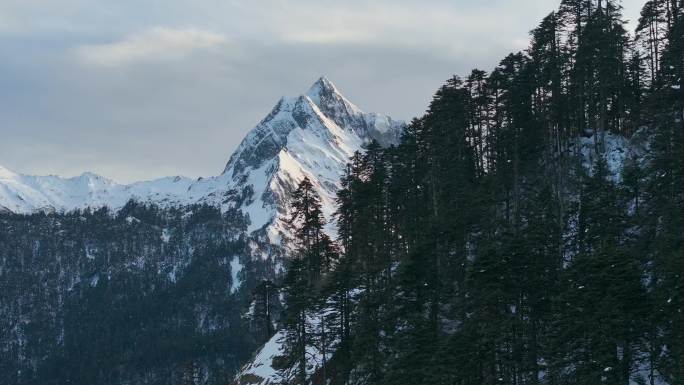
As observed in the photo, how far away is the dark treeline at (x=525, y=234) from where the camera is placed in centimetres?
4019

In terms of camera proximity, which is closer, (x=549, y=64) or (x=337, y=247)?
(x=549, y=64)

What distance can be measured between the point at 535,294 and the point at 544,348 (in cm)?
459

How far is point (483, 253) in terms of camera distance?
49.3m

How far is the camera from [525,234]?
176 feet

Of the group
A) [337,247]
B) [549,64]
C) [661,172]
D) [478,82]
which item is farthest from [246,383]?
[661,172]

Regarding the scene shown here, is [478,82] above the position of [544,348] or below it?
above

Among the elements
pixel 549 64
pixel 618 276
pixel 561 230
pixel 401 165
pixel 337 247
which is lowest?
pixel 618 276

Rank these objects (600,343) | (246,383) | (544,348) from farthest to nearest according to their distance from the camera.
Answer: (246,383), (544,348), (600,343)

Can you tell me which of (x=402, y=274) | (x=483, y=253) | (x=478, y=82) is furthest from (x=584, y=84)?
(x=483, y=253)

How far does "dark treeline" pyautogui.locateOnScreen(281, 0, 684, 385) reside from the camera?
40188 mm

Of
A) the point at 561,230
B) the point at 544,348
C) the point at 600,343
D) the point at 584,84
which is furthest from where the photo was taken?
the point at 584,84

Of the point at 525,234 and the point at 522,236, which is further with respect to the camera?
the point at 525,234

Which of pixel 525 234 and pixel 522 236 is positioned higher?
pixel 525 234

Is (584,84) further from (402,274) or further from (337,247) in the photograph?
(337,247)
